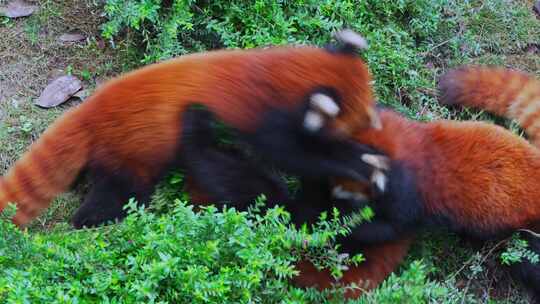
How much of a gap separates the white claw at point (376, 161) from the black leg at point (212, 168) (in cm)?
46

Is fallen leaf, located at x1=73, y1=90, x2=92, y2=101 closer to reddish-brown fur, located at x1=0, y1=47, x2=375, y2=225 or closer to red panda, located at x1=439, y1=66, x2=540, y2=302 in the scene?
reddish-brown fur, located at x1=0, y1=47, x2=375, y2=225

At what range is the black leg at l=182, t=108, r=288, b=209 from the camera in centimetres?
289

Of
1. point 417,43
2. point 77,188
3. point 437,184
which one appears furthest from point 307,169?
point 417,43

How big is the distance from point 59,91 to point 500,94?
2427 millimetres

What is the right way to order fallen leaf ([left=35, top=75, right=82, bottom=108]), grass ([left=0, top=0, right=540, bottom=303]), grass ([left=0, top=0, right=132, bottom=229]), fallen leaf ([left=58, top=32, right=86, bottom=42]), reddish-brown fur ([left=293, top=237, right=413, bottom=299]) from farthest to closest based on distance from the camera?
fallen leaf ([left=58, top=32, right=86, bottom=42]), fallen leaf ([left=35, top=75, right=82, bottom=108]), grass ([left=0, top=0, right=132, bottom=229]), grass ([left=0, top=0, right=540, bottom=303]), reddish-brown fur ([left=293, top=237, right=413, bottom=299])

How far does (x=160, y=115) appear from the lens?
2.89 metres

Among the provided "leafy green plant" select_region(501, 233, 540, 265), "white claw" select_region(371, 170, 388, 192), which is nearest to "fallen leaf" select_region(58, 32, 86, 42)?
"white claw" select_region(371, 170, 388, 192)

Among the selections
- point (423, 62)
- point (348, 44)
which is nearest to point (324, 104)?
point (348, 44)

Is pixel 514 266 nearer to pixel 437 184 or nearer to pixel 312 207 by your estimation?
pixel 437 184

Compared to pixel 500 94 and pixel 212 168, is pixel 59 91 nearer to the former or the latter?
pixel 212 168

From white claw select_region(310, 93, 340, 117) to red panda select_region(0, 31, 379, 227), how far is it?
32 millimetres

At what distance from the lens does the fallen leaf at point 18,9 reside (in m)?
3.93

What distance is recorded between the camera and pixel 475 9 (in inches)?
171

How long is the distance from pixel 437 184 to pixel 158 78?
138cm
